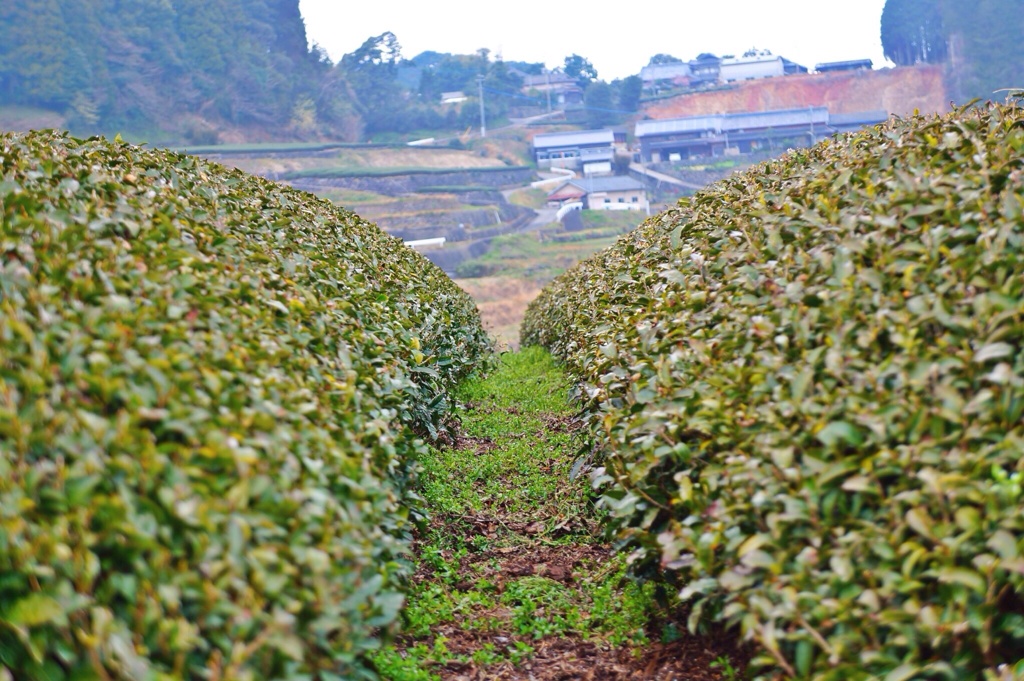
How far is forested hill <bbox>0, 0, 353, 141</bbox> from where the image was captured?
4575 centimetres

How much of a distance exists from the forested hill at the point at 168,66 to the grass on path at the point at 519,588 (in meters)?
46.3

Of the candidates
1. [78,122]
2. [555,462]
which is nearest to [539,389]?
[555,462]

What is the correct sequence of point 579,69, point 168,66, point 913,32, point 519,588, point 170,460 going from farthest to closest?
point 579,69 < point 913,32 < point 168,66 < point 519,588 < point 170,460

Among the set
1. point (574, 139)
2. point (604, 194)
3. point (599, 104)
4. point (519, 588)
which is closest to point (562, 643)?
point (519, 588)

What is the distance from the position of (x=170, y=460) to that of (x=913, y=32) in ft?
231

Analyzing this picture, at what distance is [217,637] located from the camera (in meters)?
2.08

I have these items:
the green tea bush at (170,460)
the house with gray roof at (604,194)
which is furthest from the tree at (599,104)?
the green tea bush at (170,460)

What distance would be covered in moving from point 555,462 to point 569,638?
2.70 m

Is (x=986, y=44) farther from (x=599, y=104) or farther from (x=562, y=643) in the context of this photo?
(x=562, y=643)

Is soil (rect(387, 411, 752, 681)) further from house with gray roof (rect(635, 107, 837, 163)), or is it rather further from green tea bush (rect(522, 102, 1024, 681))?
house with gray roof (rect(635, 107, 837, 163))

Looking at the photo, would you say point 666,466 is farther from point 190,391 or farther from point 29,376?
point 29,376

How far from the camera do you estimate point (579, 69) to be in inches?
3415

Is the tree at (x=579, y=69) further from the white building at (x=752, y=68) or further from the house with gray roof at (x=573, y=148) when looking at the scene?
the house with gray roof at (x=573, y=148)

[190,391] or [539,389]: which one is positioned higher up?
[190,391]
